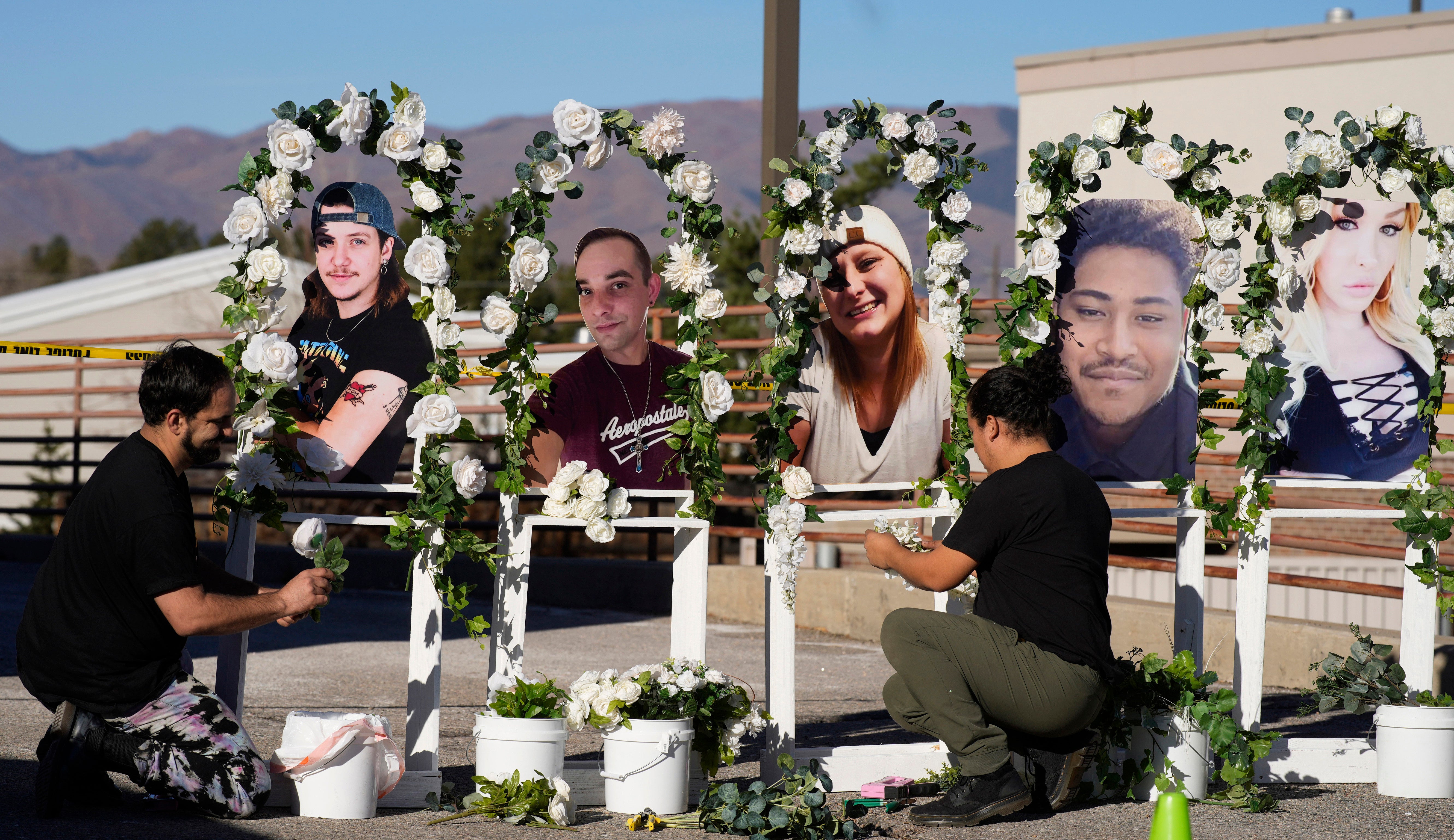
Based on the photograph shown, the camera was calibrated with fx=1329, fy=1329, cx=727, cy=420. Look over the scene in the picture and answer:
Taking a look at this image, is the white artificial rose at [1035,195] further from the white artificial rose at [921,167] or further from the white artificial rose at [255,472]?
the white artificial rose at [255,472]

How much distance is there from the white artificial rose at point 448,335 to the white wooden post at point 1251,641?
3129 mm

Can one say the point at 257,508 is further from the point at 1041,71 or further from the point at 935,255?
the point at 1041,71

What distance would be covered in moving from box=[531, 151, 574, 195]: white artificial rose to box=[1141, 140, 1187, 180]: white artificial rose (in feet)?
7.28

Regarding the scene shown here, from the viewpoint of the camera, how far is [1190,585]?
527 cm

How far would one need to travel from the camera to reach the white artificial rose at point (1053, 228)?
5137 millimetres

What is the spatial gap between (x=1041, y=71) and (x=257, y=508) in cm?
1720

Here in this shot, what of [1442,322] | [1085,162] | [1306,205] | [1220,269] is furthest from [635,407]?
[1442,322]

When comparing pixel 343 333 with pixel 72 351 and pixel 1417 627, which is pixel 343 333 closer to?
pixel 1417 627

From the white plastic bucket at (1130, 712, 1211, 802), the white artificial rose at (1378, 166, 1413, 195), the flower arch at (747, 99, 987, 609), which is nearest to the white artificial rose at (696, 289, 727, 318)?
the flower arch at (747, 99, 987, 609)

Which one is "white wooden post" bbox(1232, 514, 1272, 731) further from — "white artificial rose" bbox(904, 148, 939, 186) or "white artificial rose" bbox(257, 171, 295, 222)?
"white artificial rose" bbox(257, 171, 295, 222)

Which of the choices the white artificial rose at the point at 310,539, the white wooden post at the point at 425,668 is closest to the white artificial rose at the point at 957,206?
the white wooden post at the point at 425,668

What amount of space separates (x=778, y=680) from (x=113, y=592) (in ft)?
7.21

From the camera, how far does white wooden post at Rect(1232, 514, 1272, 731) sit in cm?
521

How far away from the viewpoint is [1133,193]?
1900 cm
